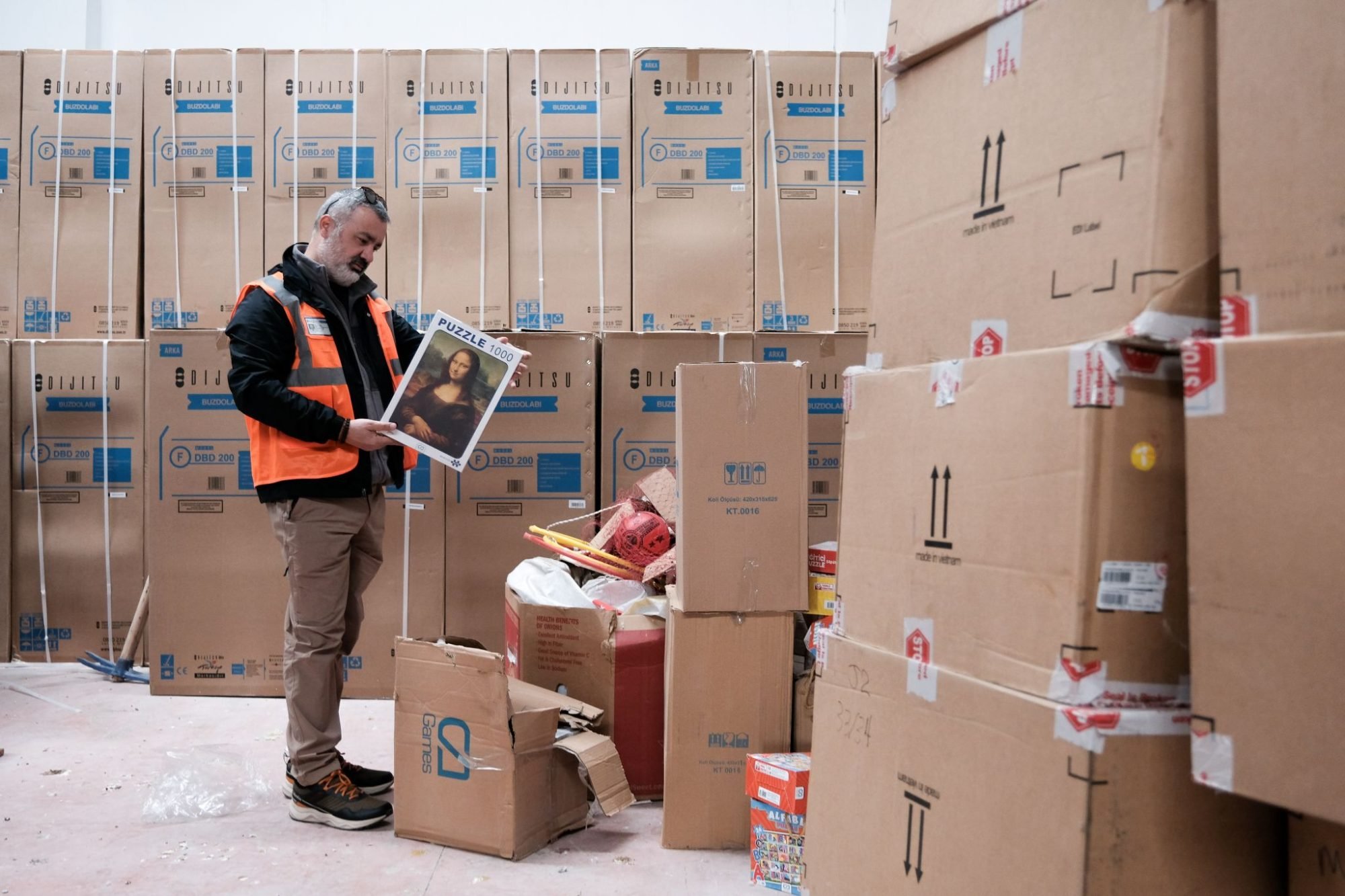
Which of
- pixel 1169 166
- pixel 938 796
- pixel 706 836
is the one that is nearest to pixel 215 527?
pixel 706 836

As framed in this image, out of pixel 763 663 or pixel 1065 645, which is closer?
pixel 1065 645

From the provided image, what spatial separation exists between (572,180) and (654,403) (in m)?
0.90

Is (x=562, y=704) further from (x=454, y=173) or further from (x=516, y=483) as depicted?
(x=454, y=173)

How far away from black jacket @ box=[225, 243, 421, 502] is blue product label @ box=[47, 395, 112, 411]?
1.72 m

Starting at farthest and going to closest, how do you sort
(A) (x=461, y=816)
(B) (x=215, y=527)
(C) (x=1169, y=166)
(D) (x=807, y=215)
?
1. (D) (x=807, y=215)
2. (B) (x=215, y=527)
3. (A) (x=461, y=816)
4. (C) (x=1169, y=166)

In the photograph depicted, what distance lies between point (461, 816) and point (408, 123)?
2501 millimetres

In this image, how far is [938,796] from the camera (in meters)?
1.37

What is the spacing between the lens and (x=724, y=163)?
Result: 3588mm

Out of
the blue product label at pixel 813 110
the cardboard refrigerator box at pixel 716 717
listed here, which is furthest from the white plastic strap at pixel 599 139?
the cardboard refrigerator box at pixel 716 717

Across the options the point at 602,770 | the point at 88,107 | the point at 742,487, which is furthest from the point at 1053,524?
the point at 88,107

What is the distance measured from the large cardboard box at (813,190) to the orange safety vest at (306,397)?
1698 mm

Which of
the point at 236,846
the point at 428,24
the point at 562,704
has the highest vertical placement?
the point at 428,24

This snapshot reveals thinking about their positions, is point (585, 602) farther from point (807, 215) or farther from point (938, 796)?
point (807, 215)

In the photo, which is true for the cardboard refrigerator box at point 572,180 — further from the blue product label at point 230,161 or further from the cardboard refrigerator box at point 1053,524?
the cardboard refrigerator box at point 1053,524
